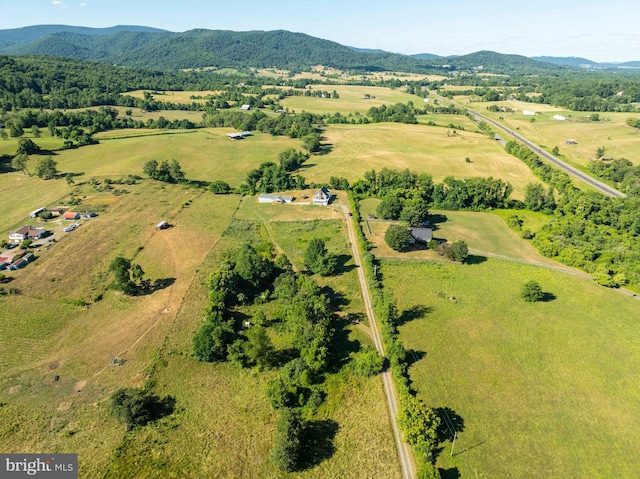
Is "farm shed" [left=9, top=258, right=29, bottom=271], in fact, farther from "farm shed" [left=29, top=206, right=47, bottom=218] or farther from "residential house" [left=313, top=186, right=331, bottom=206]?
"residential house" [left=313, top=186, right=331, bottom=206]

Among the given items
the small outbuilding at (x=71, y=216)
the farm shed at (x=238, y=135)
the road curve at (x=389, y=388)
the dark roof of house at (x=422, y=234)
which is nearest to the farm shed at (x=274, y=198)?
the road curve at (x=389, y=388)

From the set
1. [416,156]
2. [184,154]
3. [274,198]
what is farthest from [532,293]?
[184,154]

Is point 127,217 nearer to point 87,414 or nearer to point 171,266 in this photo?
point 171,266

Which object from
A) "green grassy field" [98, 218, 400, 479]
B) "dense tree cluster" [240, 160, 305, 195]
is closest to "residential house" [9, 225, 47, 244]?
"green grassy field" [98, 218, 400, 479]

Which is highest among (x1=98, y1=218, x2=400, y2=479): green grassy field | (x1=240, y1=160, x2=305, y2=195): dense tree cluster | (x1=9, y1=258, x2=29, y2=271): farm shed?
(x1=240, y1=160, x2=305, y2=195): dense tree cluster

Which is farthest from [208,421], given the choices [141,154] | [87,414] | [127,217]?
[141,154]
